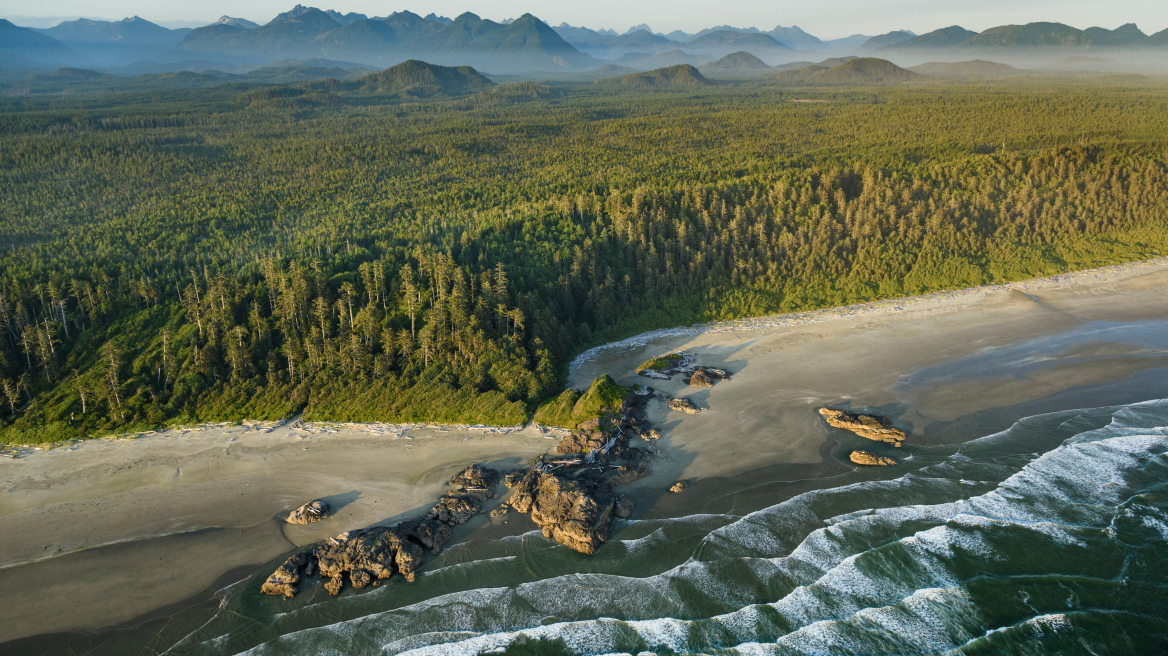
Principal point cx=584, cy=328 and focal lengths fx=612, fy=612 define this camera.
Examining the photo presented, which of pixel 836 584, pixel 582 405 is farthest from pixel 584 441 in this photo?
pixel 836 584

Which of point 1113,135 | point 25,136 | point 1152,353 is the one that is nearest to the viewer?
point 1152,353

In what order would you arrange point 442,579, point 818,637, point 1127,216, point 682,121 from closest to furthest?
point 818,637
point 442,579
point 1127,216
point 682,121

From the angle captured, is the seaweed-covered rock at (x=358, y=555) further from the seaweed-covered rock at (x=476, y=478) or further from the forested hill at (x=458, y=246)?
the forested hill at (x=458, y=246)

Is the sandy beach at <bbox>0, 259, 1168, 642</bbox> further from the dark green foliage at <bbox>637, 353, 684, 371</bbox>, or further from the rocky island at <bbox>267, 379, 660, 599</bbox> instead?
the rocky island at <bbox>267, 379, 660, 599</bbox>

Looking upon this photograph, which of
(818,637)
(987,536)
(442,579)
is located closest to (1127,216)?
(987,536)

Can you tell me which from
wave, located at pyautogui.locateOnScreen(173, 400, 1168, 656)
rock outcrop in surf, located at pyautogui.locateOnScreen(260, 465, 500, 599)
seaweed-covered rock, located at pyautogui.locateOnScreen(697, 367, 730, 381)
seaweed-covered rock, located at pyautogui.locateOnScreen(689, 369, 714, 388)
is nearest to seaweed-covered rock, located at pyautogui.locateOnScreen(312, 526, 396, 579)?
rock outcrop in surf, located at pyautogui.locateOnScreen(260, 465, 500, 599)

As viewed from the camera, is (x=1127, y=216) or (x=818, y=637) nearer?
(x=818, y=637)

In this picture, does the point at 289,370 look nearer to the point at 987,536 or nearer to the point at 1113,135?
the point at 987,536

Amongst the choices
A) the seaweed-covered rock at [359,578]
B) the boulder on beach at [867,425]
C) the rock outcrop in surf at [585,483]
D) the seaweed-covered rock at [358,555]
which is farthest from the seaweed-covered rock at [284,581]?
the boulder on beach at [867,425]
